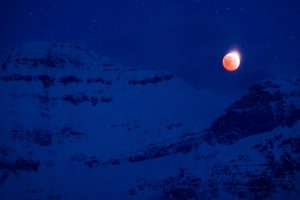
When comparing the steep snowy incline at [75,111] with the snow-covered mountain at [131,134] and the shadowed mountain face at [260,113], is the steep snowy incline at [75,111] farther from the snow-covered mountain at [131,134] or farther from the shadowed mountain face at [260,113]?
the shadowed mountain face at [260,113]

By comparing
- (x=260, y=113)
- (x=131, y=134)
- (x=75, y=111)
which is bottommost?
(x=260, y=113)

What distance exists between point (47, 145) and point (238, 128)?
53890mm

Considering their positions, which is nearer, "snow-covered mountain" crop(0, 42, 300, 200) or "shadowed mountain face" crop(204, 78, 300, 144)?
"snow-covered mountain" crop(0, 42, 300, 200)

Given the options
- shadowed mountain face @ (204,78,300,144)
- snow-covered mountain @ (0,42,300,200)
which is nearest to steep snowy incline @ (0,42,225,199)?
snow-covered mountain @ (0,42,300,200)

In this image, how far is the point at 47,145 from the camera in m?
103

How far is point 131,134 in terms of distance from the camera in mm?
113625

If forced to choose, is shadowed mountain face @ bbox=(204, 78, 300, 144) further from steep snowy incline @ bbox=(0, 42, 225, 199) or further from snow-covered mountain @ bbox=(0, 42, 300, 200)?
steep snowy incline @ bbox=(0, 42, 225, 199)

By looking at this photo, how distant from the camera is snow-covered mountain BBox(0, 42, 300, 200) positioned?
83.2m

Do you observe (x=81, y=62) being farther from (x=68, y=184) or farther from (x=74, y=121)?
(x=68, y=184)

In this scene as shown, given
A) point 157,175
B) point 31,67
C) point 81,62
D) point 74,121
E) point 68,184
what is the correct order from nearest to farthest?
point 68,184 < point 157,175 < point 74,121 < point 31,67 < point 81,62

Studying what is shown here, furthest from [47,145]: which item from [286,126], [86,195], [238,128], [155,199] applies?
[286,126]

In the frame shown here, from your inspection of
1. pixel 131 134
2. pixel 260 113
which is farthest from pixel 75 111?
pixel 260 113

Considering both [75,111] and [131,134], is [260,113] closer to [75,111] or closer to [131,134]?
[131,134]

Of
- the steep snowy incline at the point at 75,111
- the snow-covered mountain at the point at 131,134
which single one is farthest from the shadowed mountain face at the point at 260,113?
the steep snowy incline at the point at 75,111
